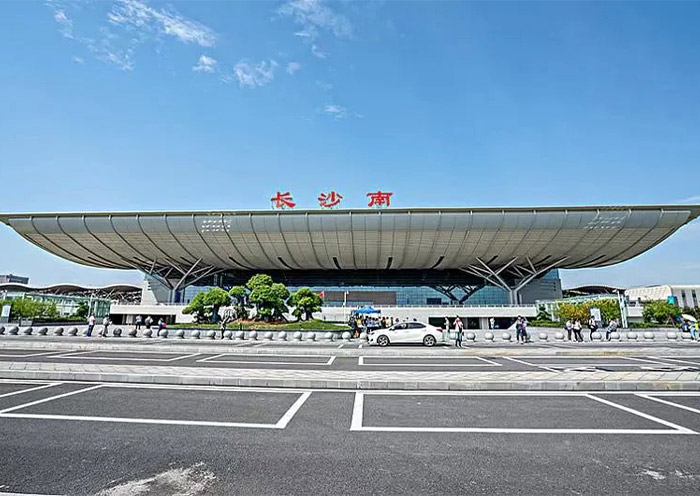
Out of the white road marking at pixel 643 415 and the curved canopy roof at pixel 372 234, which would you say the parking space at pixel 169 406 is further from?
the curved canopy roof at pixel 372 234

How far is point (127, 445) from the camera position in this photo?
15.6ft

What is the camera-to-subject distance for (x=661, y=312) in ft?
127

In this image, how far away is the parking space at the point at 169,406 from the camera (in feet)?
19.4

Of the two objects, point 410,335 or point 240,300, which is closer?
point 410,335

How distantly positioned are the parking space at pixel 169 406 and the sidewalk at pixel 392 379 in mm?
515

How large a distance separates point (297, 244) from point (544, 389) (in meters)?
42.6

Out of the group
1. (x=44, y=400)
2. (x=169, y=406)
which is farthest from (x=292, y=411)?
(x=44, y=400)

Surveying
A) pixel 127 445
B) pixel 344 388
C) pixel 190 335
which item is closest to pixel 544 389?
pixel 344 388

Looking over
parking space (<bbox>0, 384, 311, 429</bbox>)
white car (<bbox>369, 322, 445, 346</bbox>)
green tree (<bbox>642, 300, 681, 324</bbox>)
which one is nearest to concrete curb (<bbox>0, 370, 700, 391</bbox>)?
parking space (<bbox>0, 384, 311, 429</bbox>)

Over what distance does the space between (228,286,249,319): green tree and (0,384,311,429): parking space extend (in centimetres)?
3238

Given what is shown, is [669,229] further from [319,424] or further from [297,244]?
[319,424]

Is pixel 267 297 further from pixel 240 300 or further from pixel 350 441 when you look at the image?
pixel 350 441

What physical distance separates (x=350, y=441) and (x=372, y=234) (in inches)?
1654

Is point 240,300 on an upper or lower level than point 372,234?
lower
